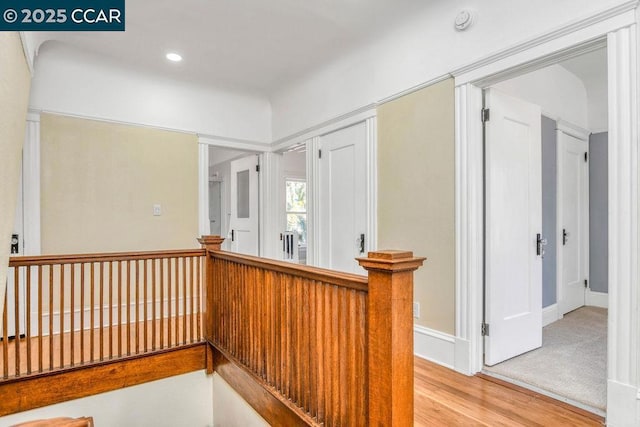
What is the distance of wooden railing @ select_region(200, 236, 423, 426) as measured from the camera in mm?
1312

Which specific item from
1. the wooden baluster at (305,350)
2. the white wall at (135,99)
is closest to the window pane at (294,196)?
the white wall at (135,99)

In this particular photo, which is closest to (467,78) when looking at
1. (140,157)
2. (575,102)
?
(575,102)

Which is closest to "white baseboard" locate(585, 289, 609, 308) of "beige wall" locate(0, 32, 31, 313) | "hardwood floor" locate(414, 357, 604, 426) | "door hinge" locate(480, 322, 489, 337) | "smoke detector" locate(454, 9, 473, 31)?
"door hinge" locate(480, 322, 489, 337)

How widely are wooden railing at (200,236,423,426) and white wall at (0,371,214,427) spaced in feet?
1.69

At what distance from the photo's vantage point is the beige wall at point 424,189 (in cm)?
249

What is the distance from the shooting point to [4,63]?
1671mm

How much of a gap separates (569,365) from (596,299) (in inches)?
86.1

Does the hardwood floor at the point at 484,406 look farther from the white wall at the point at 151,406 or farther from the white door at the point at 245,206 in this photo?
the white door at the point at 245,206

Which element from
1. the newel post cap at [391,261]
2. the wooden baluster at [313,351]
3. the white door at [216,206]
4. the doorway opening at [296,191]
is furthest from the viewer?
the white door at [216,206]

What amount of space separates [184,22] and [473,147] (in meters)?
2.38

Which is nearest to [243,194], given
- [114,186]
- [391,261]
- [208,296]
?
[114,186]

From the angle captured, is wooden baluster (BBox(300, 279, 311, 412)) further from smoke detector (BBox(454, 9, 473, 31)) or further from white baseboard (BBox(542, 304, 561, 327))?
white baseboard (BBox(542, 304, 561, 327))

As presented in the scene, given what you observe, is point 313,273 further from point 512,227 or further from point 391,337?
point 512,227

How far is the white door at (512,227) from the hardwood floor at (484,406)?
1.08 ft
